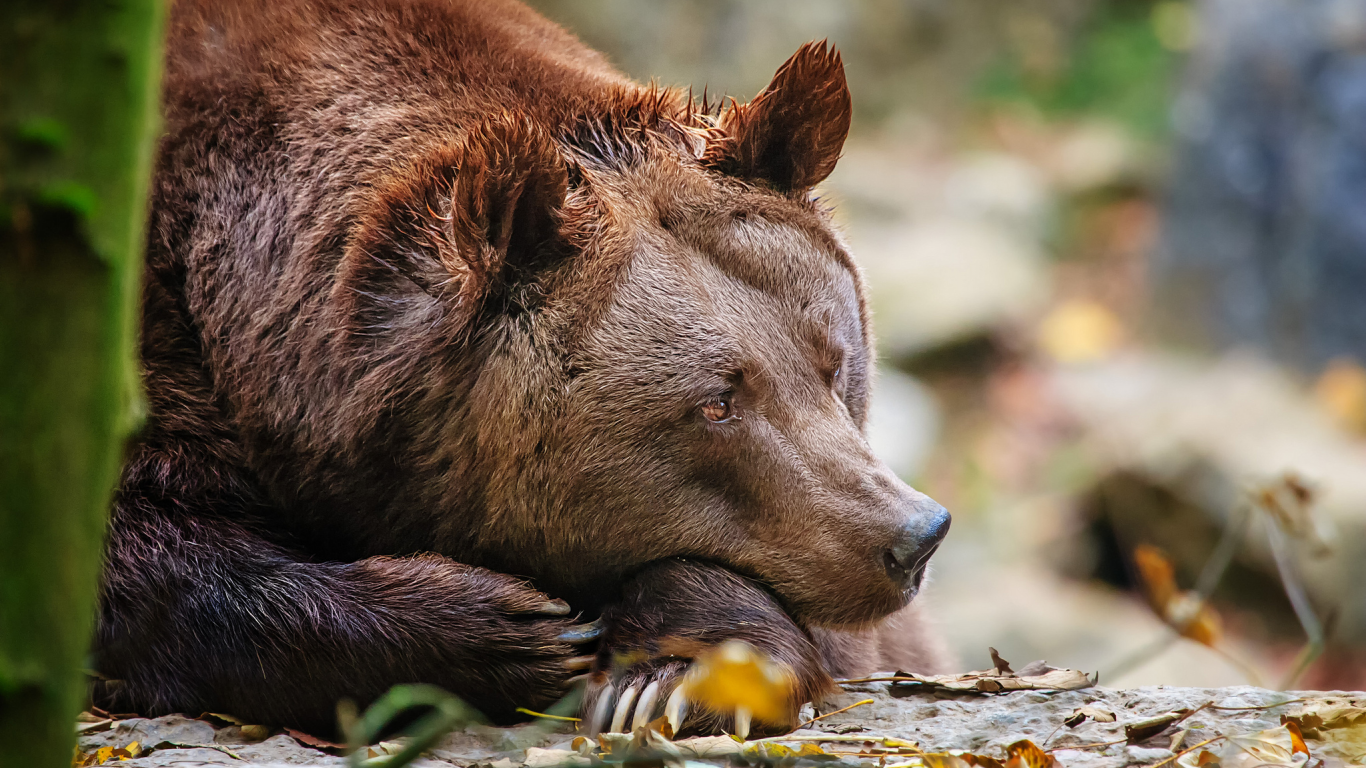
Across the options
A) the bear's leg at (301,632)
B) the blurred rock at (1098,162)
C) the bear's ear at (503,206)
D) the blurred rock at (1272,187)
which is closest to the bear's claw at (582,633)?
the bear's leg at (301,632)

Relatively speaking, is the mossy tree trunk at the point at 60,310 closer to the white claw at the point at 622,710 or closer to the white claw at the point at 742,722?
the white claw at the point at 622,710

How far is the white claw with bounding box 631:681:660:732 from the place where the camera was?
8.96 feet

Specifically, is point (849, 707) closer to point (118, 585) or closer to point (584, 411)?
point (584, 411)

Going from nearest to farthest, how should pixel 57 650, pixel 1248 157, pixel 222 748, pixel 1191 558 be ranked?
pixel 57 650
pixel 222 748
pixel 1191 558
pixel 1248 157

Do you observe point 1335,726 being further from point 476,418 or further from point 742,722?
point 476,418

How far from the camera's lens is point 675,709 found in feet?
8.90

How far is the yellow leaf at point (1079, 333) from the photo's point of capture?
12195 mm

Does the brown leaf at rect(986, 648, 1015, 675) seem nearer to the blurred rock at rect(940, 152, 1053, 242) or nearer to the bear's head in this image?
the bear's head

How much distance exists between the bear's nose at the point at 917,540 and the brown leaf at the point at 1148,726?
1.94 feet

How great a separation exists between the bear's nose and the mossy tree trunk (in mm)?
1886

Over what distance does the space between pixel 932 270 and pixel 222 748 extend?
1070 cm

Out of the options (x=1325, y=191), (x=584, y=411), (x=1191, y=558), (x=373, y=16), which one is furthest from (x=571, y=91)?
(x=1325, y=191)

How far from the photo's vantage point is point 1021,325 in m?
12.4

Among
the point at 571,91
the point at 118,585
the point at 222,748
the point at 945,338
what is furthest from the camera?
the point at 945,338
